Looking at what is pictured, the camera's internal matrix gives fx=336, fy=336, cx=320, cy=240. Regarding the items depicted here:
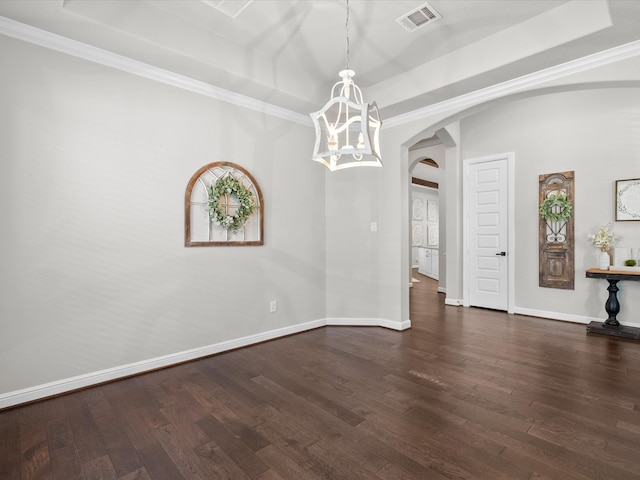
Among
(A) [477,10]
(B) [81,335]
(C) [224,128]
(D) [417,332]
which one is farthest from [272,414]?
(A) [477,10]

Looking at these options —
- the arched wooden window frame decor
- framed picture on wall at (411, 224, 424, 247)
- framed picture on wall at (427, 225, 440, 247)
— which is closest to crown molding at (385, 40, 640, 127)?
the arched wooden window frame decor

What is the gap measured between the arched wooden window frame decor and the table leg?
445 cm

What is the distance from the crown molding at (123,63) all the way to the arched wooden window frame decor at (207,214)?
75 cm

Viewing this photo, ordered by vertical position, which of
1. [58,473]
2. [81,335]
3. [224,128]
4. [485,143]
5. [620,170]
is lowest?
[58,473]

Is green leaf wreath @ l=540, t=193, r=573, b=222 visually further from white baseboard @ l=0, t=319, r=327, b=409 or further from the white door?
white baseboard @ l=0, t=319, r=327, b=409

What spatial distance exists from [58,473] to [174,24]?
3286mm

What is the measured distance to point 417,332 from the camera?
429 cm

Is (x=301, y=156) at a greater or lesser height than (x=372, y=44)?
lesser

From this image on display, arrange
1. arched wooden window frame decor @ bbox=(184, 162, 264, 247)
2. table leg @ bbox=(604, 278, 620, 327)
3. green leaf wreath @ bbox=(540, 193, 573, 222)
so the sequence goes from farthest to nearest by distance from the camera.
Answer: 1. green leaf wreath @ bbox=(540, 193, 573, 222)
2. table leg @ bbox=(604, 278, 620, 327)
3. arched wooden window frame decor @ bbox=(184, 162, 264, 247)

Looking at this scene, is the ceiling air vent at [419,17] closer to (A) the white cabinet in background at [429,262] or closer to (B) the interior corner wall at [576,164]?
(B) the interior corner wall at [576,164]

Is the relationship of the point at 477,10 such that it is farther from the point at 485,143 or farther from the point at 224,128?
the point at 485,143

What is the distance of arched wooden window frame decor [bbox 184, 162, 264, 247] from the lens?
3.40 m

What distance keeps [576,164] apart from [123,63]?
5.69 meters

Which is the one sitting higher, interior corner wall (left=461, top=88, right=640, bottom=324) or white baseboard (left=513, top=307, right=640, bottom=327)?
interior corner wall (left=461, top=88, right=640, bottom=324)
